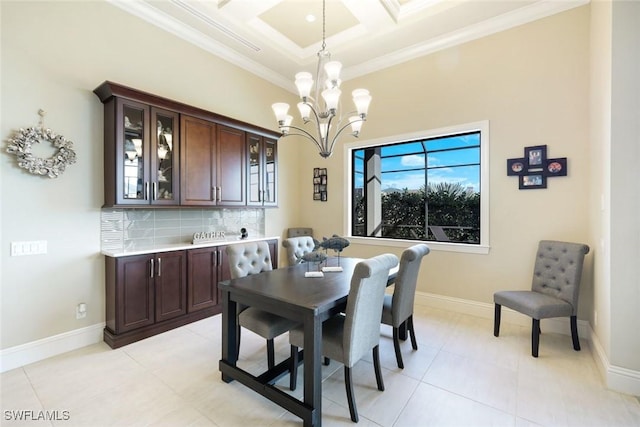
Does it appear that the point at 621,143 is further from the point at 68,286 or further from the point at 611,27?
the point at 68,286

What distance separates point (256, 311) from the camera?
2.39 metres

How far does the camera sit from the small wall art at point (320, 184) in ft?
16.6

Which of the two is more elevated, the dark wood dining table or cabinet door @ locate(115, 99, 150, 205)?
cabinet door @ locate(115, 99, 150, 205)

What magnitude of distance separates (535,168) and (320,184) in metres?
3.09

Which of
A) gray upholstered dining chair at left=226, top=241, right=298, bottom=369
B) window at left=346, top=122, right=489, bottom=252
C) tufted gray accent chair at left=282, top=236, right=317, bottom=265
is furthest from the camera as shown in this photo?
window at left=346, top=122, right=489, bottom=252

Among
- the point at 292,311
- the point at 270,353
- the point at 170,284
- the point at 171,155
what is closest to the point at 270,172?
the point at 171,155

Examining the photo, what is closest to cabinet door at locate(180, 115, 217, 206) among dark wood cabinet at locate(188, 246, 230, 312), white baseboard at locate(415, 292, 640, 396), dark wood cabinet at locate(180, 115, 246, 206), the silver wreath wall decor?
dark wood cabinet at locate(180, 115, 246, 206)

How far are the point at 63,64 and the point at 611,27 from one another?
477 centimetres

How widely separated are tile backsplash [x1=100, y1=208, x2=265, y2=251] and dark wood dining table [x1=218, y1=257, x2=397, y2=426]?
1.68 m

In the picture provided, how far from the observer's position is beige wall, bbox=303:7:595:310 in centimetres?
305

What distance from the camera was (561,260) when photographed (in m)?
2.92

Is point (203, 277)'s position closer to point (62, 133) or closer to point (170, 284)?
point (170, 284)

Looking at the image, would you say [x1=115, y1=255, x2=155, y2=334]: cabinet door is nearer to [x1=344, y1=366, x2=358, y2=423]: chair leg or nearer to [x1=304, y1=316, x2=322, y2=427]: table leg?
[x1=304, y1=316, x2=322, y2=427]: table leg

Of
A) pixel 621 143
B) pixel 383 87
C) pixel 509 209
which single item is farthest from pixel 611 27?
pixel 383 87
